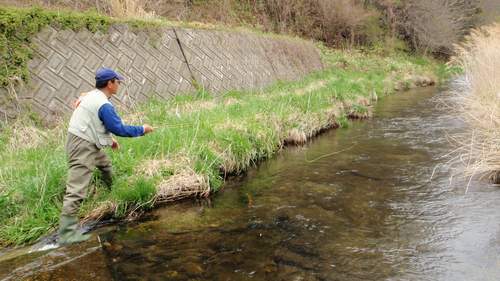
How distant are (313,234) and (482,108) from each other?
4.50 metres

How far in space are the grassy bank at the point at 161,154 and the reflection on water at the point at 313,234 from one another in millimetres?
366

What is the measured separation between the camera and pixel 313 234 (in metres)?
4.48

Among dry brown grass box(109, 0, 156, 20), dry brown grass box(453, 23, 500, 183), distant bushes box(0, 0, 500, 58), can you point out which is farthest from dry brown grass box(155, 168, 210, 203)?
distant bushes box(0, 0, 500, 58)

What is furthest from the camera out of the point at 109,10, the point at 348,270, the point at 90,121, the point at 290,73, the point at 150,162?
the point at 290,73

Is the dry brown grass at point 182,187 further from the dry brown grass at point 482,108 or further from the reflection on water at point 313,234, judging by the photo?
the dry brown grass at point 482,108

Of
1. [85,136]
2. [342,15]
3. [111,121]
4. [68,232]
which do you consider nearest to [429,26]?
[342,15]

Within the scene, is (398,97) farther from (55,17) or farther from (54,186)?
(54,186)

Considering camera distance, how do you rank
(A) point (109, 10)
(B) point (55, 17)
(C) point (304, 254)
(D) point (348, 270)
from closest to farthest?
(D) point (348, 270) → (C) point (304, 254) → (B) point (55, 17) → (A) point (109, 10)

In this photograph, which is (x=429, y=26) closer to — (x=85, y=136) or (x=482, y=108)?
(x=482, y=108)

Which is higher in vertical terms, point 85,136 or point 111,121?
point 111,121

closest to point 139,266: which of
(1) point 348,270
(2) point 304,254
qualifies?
(2) point 304,254

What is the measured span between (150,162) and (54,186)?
1225 millimetres

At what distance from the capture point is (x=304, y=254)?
13.3ft

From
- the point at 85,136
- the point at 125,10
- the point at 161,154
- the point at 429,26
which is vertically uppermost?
the point at 429,26
